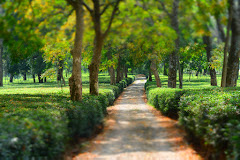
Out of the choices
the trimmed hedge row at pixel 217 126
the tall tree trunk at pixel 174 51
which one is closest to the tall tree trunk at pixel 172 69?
the tall tree trunk at pixel 174 51

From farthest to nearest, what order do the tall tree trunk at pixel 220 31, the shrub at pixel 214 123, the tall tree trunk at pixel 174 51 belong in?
the tall tree trunk at pixel 174 51 < the tall tree trunk at pixel 220 31 < the shrub at pixel 214 123

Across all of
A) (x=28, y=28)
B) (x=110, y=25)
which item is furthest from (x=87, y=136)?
(x=110, y=25)

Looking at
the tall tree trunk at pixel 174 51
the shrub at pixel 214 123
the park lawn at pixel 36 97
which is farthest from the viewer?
the tall tree trunk at pixel 174 51

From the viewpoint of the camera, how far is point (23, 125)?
4004mm

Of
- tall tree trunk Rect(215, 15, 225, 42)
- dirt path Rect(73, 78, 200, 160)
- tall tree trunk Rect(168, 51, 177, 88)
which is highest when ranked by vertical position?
tall tree trunk Rect(215, 15, 225, 42)

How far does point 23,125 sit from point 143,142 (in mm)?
3623

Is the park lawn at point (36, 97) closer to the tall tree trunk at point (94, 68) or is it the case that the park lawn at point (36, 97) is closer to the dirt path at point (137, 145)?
the tall tree trunk at point (94, 68)

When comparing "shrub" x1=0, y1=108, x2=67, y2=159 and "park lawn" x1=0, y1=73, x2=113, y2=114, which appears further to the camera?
"park lawn" x1=0, y1=73, x2=113, y2=114

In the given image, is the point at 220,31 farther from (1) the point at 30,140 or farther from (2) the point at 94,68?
(1) the point at 30,140

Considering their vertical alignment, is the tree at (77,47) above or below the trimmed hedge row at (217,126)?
above

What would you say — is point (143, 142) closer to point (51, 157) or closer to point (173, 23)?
point (51, 157)

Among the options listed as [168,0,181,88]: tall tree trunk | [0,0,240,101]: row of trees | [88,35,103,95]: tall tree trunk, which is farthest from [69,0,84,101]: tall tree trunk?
[168,0,181,88]: tall tree trunk

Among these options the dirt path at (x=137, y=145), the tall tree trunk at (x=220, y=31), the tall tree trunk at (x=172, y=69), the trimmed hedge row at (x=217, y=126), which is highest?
the tall tree trunk at (x=220, y=31)

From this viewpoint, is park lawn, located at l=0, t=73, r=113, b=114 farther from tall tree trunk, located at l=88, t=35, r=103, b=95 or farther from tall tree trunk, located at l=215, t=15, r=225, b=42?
tall tree trunk, located at l=215, t=15, r=225, b=42
